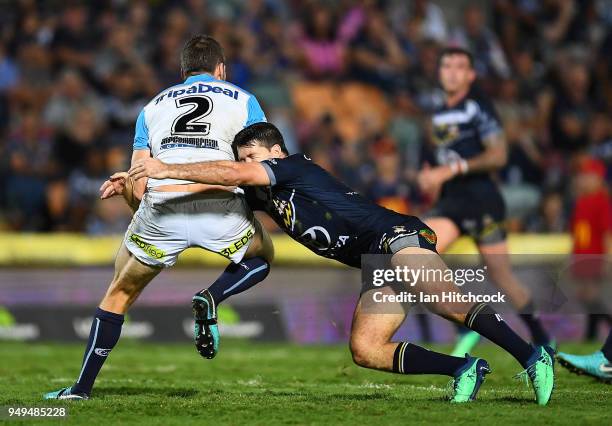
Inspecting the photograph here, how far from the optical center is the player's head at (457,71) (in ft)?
32.8

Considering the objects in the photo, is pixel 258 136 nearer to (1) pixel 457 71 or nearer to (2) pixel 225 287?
(2) pixel 225 287

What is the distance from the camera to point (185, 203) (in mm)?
6980

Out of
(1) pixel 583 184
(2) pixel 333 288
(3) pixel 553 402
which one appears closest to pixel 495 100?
(1) pixel 583 184

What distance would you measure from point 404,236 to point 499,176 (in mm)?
8294

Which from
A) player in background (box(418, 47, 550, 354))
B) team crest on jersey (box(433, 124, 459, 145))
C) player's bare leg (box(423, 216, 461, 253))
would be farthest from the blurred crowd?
player's bare leg (box(423, 216, 461, 253))

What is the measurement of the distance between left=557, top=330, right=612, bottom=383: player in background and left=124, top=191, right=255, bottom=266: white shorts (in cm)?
272

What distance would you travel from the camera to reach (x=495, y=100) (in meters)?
16.3

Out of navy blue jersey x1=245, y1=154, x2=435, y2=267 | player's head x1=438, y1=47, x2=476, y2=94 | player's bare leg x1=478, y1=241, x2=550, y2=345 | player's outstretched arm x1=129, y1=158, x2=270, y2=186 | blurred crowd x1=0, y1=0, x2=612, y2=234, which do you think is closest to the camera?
player's outstretched arm x1=129, y1=158, x2=270, y2=186

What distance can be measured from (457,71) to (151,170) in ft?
14.0

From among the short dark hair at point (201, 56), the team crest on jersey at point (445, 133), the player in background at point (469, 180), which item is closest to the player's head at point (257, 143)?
the short dark hair at point (201, 56)

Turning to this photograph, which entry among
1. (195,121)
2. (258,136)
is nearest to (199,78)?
(195,121)

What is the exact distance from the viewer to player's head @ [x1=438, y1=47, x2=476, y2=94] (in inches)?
394

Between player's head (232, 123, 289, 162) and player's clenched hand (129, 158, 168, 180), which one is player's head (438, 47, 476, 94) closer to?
player's head (232, 123, 289, 162)

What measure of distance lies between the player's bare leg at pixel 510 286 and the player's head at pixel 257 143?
3257 millimetres
